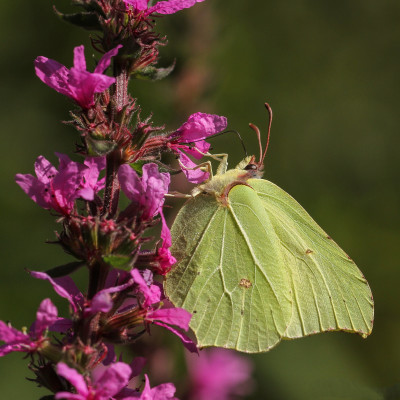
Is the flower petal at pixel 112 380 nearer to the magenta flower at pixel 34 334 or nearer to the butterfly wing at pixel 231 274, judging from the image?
the magenta flower at pixel 34 334

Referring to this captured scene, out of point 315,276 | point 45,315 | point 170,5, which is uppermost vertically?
point 170,5

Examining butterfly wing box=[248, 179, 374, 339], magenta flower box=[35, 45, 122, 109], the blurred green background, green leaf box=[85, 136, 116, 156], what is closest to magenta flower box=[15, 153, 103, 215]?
green leaf box=[85, 136, 116, 156]

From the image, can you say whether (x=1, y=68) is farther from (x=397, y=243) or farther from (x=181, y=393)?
(x=397, y=243)

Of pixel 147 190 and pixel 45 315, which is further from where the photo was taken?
pixel 147 190

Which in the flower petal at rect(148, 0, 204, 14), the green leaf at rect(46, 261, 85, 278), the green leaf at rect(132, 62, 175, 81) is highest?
the flower petal at rect(148, 0, 204, 14)

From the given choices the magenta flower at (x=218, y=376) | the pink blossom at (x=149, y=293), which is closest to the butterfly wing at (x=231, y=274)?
the pink blossom at (x=149, y=293)

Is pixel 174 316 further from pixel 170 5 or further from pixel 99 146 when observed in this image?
Answer: pixel 170 5

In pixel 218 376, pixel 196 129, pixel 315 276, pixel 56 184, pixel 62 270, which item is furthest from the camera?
pixel 218 376

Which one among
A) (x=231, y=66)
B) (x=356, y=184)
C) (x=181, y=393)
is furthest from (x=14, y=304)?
(x=356, y=184)

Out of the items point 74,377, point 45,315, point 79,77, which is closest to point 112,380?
point 74,377

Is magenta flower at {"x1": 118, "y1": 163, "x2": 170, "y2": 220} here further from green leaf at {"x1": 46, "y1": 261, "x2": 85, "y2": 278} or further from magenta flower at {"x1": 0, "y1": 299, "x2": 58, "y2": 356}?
magenta flower at {"x1": 0, "y1": 299, "x2": 58, "y2": 356}
